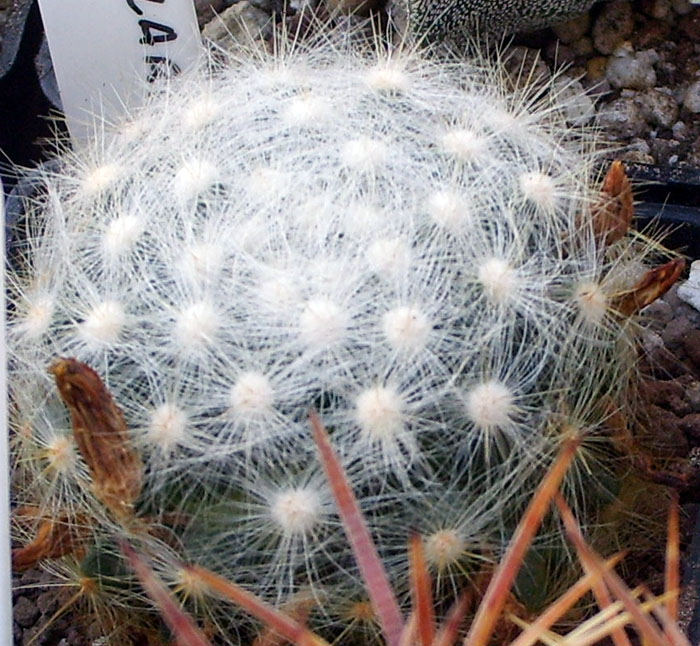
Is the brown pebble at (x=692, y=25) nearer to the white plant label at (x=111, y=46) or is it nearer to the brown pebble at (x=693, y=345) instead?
the brown pebble at (x=693, y=345)

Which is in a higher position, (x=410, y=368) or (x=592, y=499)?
(x=410, y=368)

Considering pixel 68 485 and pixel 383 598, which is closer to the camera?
pixel 383 598

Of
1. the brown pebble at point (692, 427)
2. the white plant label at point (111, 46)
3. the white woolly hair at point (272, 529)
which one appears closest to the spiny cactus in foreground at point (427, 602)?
the white woolly hair at point (272, 529)

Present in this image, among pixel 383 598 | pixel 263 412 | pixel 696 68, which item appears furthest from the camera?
pixel 696 68

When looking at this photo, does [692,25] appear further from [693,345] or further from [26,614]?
[26,614]

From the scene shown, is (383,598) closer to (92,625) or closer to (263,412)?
(263,412)

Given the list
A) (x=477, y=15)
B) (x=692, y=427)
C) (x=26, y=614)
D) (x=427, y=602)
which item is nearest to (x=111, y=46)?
(x=477, y=15)

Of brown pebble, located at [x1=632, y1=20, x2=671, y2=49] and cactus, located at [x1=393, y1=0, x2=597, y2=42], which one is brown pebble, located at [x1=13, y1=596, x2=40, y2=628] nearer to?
cactus, located at [x1=393, y1=0, x2=597, y2=42]

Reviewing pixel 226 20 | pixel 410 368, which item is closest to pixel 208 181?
pixel 410 368
